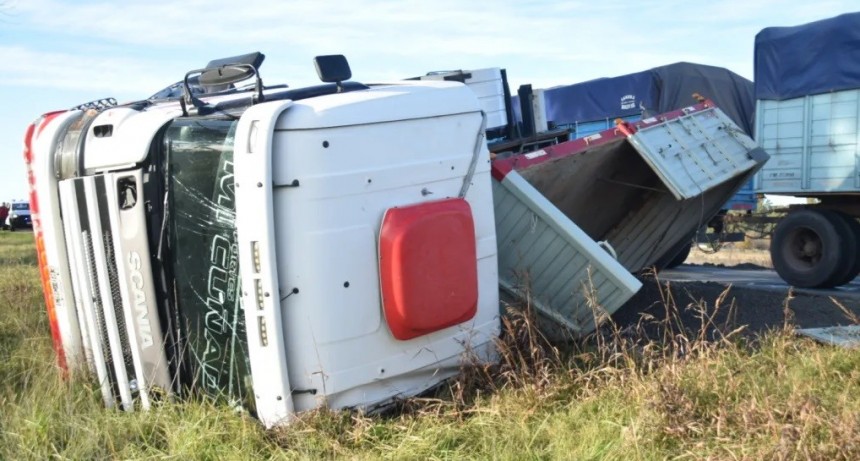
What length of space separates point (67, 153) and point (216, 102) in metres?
0.83

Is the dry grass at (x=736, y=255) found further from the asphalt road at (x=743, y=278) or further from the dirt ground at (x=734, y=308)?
the dirt ground at (x=734, y=308)

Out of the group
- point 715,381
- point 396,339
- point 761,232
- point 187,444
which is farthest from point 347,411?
point 761,232

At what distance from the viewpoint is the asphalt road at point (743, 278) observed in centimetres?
854

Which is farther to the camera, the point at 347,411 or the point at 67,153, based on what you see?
the point at 67,153

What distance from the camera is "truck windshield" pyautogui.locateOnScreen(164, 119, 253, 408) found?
394 cm

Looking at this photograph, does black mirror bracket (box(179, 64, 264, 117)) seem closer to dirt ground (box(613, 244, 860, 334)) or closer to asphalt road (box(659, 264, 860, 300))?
dirt ground (box(613, 244, 860, 334))

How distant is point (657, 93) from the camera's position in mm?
15164

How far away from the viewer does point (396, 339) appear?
13.3ft

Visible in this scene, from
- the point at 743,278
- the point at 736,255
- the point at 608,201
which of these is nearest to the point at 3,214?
the point at 736,255

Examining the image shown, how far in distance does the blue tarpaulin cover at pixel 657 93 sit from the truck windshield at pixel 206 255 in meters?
11.6

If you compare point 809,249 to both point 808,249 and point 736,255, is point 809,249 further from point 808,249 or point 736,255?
point 736,255

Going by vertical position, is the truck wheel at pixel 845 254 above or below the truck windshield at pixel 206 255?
below

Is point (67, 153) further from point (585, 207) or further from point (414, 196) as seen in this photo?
point (585, 207)

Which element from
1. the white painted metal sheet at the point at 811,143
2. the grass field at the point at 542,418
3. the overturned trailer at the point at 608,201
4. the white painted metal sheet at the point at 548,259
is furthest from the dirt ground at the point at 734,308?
the white painted metal sheet at the point at 811,143
